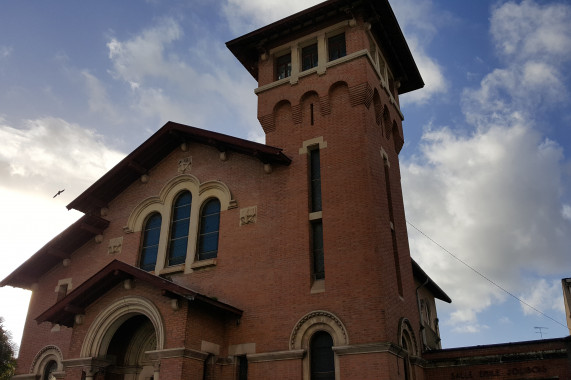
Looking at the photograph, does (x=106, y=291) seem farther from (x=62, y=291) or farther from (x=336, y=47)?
(x=336, y=47)

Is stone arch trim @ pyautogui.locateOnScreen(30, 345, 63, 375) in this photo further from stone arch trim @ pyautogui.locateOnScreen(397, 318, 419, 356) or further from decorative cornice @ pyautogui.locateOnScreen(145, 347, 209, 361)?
stone arch trim @ pyautogui.locateOnScreen(397, 318, 419, 356)

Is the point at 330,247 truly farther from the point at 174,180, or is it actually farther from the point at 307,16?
the point at 307,16

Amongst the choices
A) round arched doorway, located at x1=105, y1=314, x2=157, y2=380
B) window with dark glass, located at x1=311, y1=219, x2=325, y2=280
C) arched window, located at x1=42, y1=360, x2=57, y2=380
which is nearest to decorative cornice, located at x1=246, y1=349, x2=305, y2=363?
window with dark glass, located at x1=311, y1=219, x2=325, y2=280

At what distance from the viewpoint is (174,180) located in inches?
738

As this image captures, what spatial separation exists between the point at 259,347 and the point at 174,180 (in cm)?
732

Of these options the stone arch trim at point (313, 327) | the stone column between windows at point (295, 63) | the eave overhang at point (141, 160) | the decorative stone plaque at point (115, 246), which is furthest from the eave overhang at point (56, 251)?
the stone arch trim at point (313, 327)

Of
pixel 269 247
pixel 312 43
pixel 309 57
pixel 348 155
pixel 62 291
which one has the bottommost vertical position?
pixel 62 291

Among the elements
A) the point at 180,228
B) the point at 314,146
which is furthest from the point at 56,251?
the point at 314,146

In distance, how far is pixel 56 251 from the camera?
750 inches

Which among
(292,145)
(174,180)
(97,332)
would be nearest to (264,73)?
(292,145)

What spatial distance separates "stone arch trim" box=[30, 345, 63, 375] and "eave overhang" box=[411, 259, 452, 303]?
1327 centimetres

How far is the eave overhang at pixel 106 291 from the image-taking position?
13680mm

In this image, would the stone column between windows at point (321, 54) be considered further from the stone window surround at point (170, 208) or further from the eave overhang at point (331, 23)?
the stone window surround at point (170, 208)

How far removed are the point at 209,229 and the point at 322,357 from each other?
19.9 ft
